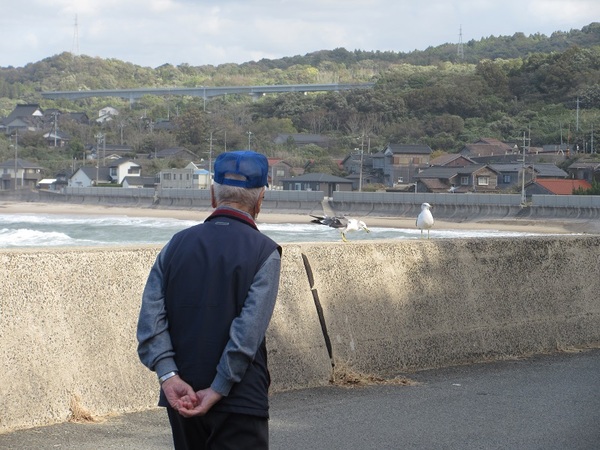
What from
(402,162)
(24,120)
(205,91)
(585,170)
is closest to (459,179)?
(402,162)

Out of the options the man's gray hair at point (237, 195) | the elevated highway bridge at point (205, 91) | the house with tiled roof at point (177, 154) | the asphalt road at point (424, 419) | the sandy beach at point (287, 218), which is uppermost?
the elevated highway bridge at point (205, 91)

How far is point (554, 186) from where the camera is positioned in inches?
2940

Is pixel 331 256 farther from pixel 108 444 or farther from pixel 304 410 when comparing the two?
pixel 108 444

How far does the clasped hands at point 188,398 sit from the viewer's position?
3506 mm

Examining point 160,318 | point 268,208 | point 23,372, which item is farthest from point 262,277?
point 268,208

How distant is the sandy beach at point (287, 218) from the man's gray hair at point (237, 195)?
5404 centimetres

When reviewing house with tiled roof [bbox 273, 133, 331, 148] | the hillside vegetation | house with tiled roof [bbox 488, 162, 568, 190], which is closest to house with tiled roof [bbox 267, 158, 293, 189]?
the hillside vegetation

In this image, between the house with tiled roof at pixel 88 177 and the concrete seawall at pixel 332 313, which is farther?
the house with tiled roof at pixel 88 177

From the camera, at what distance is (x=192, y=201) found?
87.2 metres

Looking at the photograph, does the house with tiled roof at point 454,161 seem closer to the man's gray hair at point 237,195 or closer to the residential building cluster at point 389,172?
the residential building cluster at point 389,172

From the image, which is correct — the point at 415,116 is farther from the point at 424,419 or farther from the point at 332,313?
the point at 424,419

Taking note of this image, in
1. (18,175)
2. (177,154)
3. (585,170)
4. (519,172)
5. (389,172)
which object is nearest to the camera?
(585,170)

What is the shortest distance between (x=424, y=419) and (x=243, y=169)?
302 cm

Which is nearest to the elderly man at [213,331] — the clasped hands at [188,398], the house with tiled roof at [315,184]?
the clasped hands at [188,398]
